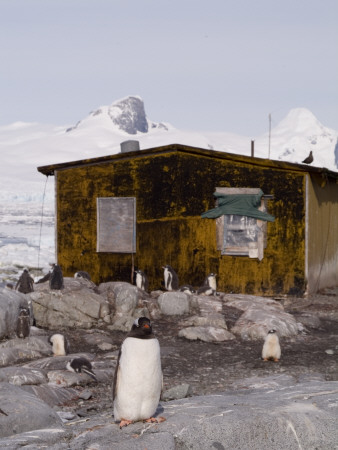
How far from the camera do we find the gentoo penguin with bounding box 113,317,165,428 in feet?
19.3

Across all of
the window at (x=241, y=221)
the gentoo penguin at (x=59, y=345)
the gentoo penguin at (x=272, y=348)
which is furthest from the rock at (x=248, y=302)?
the gentoo penguin at (x=59, y=345)

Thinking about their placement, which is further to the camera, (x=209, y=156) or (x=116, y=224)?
(x=116, y=224)

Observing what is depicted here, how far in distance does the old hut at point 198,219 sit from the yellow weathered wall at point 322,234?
0.10ft

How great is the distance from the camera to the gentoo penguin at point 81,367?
32.6ft

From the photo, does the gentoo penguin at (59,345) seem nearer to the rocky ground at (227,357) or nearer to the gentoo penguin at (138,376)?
→ the rocky ground at (227,357)

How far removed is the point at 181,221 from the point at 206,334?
18.6 feet

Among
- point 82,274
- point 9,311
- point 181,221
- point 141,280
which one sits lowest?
point 9,311

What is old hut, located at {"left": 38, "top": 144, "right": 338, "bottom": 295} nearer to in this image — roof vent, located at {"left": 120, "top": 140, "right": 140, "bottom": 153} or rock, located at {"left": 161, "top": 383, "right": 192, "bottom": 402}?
roof vent, located at {"left": 120, "top": 140, "right": 140, "bottom": 153}

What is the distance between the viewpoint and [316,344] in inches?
504

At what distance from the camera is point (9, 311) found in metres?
12.4

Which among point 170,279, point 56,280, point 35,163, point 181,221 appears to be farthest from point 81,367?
point 35,163

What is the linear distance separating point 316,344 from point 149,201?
297 inches

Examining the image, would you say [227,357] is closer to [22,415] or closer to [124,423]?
[22,415]

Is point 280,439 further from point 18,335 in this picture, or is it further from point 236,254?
point 236,254
